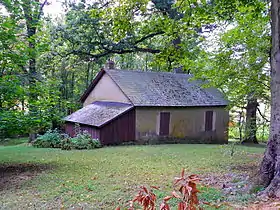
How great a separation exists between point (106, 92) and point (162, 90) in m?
3.83

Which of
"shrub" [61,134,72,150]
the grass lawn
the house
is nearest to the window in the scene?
the house

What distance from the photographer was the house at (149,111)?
1706 cm

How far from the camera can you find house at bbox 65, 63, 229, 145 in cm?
1706

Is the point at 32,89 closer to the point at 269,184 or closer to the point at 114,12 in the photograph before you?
the point at 114,12

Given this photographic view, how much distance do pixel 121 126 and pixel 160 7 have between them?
708 centimetres

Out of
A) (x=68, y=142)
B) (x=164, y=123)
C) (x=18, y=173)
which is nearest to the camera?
(x=18, y=173)

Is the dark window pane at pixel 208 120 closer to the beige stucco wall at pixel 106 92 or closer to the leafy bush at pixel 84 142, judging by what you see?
the beige stucco wall at pixel 106 92

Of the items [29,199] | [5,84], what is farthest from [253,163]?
[5,84]

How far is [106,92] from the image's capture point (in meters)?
19.5

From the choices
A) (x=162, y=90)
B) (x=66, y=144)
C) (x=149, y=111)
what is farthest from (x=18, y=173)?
(x=162, y=90)

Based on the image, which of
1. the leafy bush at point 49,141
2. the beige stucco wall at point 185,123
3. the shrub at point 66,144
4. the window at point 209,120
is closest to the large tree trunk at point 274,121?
the shrub at point 66,144

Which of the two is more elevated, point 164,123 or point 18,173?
point 164,123

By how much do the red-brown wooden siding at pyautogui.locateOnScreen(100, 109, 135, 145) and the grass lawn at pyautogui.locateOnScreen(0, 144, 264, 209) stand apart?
447 centimetres

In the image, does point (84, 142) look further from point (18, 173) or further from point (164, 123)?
point (18, 173)
